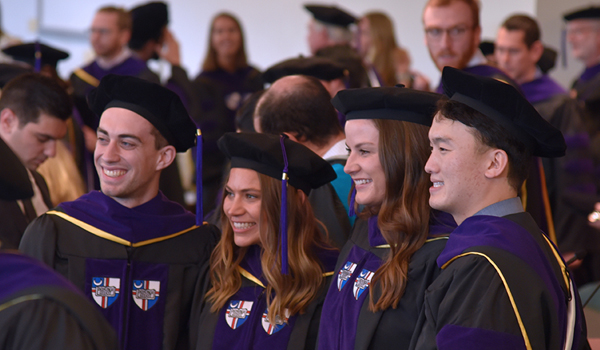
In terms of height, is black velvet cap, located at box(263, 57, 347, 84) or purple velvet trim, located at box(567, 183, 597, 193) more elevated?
black velvet cap, located at box(263, 57, 347, 84)

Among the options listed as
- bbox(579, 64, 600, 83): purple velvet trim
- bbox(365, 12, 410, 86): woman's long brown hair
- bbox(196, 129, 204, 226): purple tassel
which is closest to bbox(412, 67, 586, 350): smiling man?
bbox(196, 129, 204, 226): purple tassel

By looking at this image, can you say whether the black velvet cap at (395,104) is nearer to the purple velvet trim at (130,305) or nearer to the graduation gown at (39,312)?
the purple velvet trim at (130,305)

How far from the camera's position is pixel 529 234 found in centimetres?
209

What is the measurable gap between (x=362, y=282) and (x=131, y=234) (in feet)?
3.38

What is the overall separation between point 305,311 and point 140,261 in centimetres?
73

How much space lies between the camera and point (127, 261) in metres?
2.82

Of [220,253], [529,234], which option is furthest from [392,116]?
[220,253]

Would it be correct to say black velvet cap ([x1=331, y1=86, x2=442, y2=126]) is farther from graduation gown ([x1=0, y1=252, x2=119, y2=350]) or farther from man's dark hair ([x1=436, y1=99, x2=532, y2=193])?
graduation gown ([x1=0, y1=252, x2=119, y2=350])

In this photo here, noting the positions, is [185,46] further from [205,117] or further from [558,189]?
[558,189]

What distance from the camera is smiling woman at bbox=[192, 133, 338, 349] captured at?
279cm

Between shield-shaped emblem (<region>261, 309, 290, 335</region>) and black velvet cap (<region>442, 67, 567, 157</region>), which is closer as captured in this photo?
black velvet cap (<region>442, 67, 567, 157</region>)

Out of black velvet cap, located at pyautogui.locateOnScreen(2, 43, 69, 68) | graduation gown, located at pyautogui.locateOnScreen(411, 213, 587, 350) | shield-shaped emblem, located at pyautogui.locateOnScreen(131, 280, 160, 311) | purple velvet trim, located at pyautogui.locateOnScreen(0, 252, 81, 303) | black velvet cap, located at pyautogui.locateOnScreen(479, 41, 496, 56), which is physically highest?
black velvet cap, located at pyautogui.locateOnScreen(479, 41, 496, 56)

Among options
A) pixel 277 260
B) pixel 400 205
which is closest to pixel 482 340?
pixel 400 205

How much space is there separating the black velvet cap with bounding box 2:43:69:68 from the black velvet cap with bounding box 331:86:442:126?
11.6 feet
